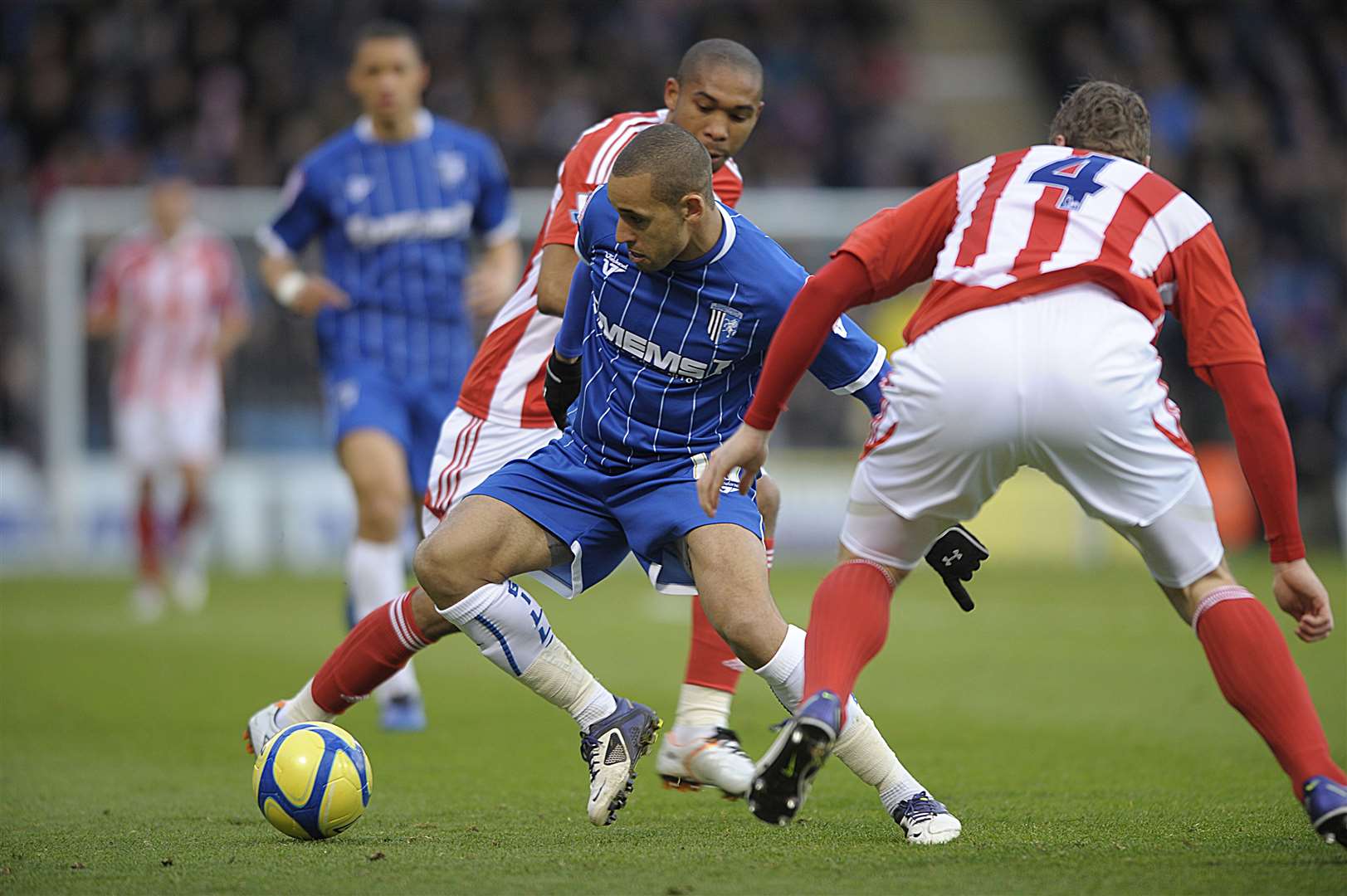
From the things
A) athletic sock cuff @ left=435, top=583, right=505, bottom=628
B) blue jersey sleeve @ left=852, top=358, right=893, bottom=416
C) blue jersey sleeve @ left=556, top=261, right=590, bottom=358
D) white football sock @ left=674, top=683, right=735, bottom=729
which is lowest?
white football sock @ left=674, top=683, right=735, bottom=729

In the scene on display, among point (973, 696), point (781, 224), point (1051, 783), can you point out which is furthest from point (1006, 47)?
point (1051, 783)

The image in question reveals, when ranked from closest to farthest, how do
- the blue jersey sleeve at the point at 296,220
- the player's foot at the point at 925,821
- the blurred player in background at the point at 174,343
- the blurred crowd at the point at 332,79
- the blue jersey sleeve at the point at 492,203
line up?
the player's foot at the point at 925,821 → the blue jersey sleeve at the point at 296,220 → the blue jersey sleeve at the point at 492,203 → the blurred player in background at the point at 174,343 → the blurred crowd at the point at 332,79

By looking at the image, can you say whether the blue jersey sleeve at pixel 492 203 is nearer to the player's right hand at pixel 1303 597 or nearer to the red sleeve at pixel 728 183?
the red sleeve at pixel 728 183

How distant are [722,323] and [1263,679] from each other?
1.65m

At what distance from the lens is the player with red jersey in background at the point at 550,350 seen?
17.3 ft

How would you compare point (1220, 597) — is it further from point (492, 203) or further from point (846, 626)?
point (492, 203)

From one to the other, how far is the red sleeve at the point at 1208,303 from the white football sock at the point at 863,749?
1.23 meters

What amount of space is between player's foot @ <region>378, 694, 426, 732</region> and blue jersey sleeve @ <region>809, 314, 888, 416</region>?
2.98 meters

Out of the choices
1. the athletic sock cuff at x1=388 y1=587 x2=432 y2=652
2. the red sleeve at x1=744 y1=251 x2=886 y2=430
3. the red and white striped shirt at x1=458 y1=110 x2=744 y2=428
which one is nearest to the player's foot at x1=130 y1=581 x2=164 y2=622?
the red and white striped shirt at x1=458 y1=110 x2=744 y2=428

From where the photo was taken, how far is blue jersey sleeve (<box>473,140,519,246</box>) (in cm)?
769

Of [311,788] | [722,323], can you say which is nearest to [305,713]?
[311,788]

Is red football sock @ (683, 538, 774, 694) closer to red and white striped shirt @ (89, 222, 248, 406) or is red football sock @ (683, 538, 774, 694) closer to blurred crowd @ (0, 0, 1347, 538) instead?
red and white striped shirt @ (89, 222, 248, 406)

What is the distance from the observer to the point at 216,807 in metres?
5.15

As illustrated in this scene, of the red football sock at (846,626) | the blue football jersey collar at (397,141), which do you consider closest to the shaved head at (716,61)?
the red football sock at (846,626)
